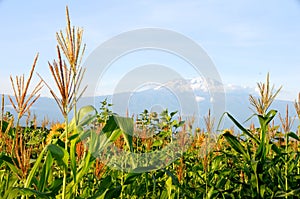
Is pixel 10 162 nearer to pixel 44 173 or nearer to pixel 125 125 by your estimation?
pixel 44 173

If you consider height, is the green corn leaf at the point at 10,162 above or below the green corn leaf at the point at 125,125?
below

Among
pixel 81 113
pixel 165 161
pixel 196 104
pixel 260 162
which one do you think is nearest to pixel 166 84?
pixel 196 104

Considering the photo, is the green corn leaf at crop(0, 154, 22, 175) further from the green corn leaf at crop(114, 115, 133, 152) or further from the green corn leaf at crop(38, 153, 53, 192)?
the green corn leaf at crop(114, 115, 133, 152)

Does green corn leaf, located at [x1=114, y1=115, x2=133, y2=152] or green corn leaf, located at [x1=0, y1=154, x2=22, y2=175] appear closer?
green corn leaf, located at [x1=0, y1=154, x2=22, y2=175]

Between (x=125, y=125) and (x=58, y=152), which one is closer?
(x=58, y=152)

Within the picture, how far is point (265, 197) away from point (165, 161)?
4.13ft

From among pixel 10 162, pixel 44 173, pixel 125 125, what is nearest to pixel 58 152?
pixel 44 173

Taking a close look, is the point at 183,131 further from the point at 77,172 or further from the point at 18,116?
the point at 18,116

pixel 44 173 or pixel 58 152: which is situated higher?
pixel 58 152

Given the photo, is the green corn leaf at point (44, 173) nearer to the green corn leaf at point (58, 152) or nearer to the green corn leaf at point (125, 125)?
the green corn leaf at point (58, 152)

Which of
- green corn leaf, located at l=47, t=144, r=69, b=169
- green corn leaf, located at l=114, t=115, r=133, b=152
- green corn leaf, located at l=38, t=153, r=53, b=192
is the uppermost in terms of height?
green corn leaf, located at l=114, t=115, r=133, b=152

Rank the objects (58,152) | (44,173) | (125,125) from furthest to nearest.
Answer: (125,125) < (44,173) < (58,152)

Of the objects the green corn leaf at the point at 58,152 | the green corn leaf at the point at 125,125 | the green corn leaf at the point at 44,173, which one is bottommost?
the green corn leaf at the point at 44,173

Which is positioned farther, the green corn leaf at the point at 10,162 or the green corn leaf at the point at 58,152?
the green corn leaf at the point at 10,162
